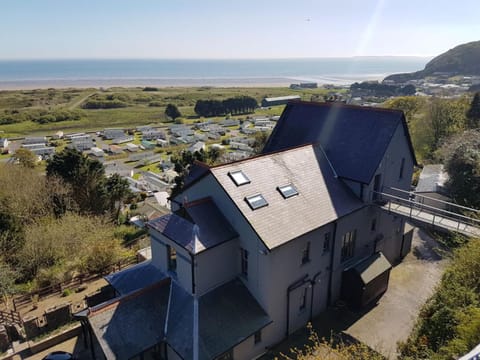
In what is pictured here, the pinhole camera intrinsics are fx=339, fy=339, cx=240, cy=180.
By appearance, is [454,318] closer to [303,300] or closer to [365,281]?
[365,281]

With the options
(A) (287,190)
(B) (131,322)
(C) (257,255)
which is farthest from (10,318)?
(A) (287,190)

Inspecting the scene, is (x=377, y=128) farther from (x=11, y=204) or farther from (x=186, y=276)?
(x=11, y=204)

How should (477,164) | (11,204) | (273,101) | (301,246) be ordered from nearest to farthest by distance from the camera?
(301,246)
(11,204)
(477,164)
(273,101)

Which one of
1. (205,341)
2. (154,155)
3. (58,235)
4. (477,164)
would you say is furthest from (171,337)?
(154,155)

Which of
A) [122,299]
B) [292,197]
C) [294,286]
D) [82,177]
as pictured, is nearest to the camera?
[122,299]

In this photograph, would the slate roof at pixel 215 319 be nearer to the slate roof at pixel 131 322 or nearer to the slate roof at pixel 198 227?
the slate roof at pixel 131 322
